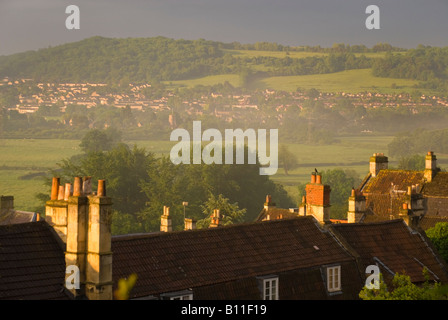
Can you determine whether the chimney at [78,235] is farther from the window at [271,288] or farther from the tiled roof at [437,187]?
the tiled roof at [437,187]

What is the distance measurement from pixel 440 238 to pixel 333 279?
16.8 metres

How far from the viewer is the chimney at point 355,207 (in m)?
64.6

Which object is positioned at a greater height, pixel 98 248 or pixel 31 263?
pixel 98 248

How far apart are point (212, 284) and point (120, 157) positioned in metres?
133

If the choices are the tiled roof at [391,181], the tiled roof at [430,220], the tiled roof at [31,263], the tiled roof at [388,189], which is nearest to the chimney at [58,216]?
the tiled roof at [31,263]

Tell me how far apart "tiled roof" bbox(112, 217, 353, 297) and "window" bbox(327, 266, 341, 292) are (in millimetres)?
455

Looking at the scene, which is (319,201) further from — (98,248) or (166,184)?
(166,184)

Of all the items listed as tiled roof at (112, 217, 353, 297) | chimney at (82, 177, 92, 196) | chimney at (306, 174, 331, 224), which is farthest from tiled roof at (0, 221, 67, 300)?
chimney at (306, 174, 331, 224)

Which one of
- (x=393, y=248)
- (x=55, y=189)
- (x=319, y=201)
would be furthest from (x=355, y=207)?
(x=55, y=189)

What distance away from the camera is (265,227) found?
43344 millimetres

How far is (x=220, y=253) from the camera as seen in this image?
40.0 m

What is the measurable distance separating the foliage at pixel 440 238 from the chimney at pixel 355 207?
618 cm

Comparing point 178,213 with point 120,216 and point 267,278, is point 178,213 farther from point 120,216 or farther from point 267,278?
point 267,278
